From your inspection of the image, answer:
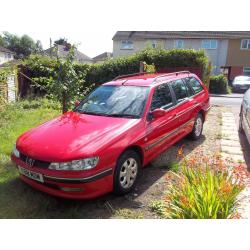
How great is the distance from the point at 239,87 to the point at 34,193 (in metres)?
21.3

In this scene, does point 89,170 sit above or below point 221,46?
below

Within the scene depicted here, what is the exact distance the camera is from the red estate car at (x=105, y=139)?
3281 millimetres

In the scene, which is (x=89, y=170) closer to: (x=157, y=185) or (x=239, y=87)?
(x=157, y=185)

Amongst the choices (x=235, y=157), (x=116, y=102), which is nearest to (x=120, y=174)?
(x=116, y=102)

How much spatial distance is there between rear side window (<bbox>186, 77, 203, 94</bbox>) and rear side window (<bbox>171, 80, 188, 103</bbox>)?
1.17ft

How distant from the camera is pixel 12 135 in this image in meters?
6.34

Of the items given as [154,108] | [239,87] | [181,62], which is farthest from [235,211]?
[239,87]

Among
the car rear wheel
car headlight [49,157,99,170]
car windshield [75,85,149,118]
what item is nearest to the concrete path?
the car rear wheel

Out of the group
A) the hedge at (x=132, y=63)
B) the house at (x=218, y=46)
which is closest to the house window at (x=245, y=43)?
the house at (x=218, y=46)

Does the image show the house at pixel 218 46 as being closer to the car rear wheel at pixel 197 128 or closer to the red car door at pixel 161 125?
the car rear wheel at pixel 197 128

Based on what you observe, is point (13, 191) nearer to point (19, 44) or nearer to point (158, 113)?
point (158, 113)

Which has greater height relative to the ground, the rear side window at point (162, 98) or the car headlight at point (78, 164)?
the rear side window at point (162, 98)

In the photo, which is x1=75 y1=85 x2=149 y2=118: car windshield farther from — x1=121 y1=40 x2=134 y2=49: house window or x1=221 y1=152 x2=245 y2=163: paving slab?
x1=121 y1=40 x2=134 y2=49: house window

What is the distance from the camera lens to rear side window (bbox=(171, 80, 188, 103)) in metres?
5.38
